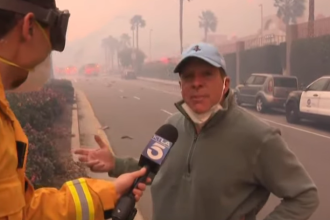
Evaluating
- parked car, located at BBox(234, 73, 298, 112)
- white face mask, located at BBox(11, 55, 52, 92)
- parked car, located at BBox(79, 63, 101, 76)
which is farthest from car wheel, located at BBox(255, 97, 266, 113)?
parked car, located at BBox(79, 63, 101, 76)

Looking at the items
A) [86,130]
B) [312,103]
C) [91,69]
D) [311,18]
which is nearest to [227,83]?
[86,130]

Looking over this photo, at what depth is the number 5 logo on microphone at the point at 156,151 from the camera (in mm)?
1799

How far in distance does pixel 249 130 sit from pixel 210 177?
258mm

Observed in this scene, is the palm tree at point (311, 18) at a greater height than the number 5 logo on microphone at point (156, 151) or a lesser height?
greater

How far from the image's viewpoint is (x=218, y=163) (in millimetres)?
2098

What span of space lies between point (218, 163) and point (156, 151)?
37 centimetres

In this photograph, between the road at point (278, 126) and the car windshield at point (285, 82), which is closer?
the road at point (278, 126)

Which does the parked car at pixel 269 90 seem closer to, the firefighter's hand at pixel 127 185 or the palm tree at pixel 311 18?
the palm tree at pixel 311 18

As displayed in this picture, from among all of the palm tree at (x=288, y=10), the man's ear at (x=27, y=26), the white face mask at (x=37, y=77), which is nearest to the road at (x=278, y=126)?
the white face mask at (x=37, y=77)

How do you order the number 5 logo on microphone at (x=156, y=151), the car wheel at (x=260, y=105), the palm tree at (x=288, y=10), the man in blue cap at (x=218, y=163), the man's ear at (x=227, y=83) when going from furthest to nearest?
the palm tree at (x=288, y=10) → the car wheel at (x=260, y=105) → the man's ear at (x=227, y=83) → the man in blue cap at (x=218, y=163) → the number 5 logo on microphone at (x=156, y=151)

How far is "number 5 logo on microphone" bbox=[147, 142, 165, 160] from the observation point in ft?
5.90

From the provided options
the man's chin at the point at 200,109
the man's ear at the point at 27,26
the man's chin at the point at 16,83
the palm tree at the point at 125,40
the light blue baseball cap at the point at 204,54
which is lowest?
the man's chin at the point at 200,109

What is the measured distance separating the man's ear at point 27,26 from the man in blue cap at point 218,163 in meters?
0.80

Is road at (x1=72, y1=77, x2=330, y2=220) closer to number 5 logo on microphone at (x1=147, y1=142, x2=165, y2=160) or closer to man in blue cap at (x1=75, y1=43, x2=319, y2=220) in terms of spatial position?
man in blue cap at (x1=75, y1=43, x2=319, y2=220)
